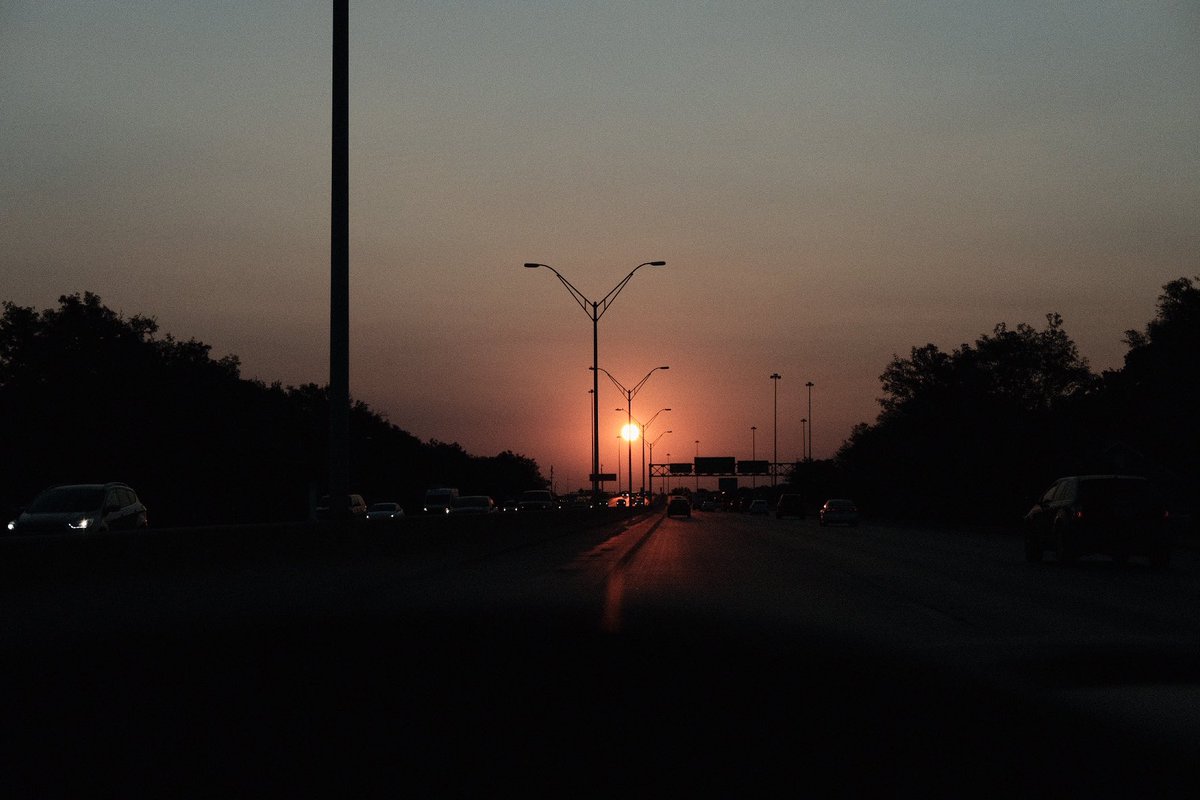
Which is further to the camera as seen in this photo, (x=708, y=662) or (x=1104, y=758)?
(x=708, y=662)

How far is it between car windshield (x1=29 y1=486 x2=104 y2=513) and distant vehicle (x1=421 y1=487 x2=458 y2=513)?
36.2 meters

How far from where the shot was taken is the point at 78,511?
31.1 metres

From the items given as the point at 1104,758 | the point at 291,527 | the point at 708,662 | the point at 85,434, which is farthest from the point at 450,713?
the point at 85,434

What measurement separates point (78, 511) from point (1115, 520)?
23.2 meters

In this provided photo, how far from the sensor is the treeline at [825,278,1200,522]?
3565 inches

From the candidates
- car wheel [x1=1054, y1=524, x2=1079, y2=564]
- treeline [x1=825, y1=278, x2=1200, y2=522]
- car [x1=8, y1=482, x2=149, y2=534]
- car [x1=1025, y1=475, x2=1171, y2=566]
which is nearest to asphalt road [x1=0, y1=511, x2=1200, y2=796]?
car [x1=1025, y1=475, x2=1171, y2=566]

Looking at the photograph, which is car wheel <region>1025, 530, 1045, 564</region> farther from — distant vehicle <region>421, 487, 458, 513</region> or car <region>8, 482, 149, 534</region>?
distant vehicle <region>421, 487, 458, 513</region>

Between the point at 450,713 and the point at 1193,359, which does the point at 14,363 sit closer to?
the point at 1193,359

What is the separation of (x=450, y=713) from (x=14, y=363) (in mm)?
85470

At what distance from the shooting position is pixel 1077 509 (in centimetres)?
2747

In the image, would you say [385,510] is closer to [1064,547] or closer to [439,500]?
[439,500]

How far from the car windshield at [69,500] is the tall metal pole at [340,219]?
14.1 m

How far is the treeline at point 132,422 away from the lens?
75.6 metres

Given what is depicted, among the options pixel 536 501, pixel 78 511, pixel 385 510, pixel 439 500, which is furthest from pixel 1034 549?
pixel 536 501
